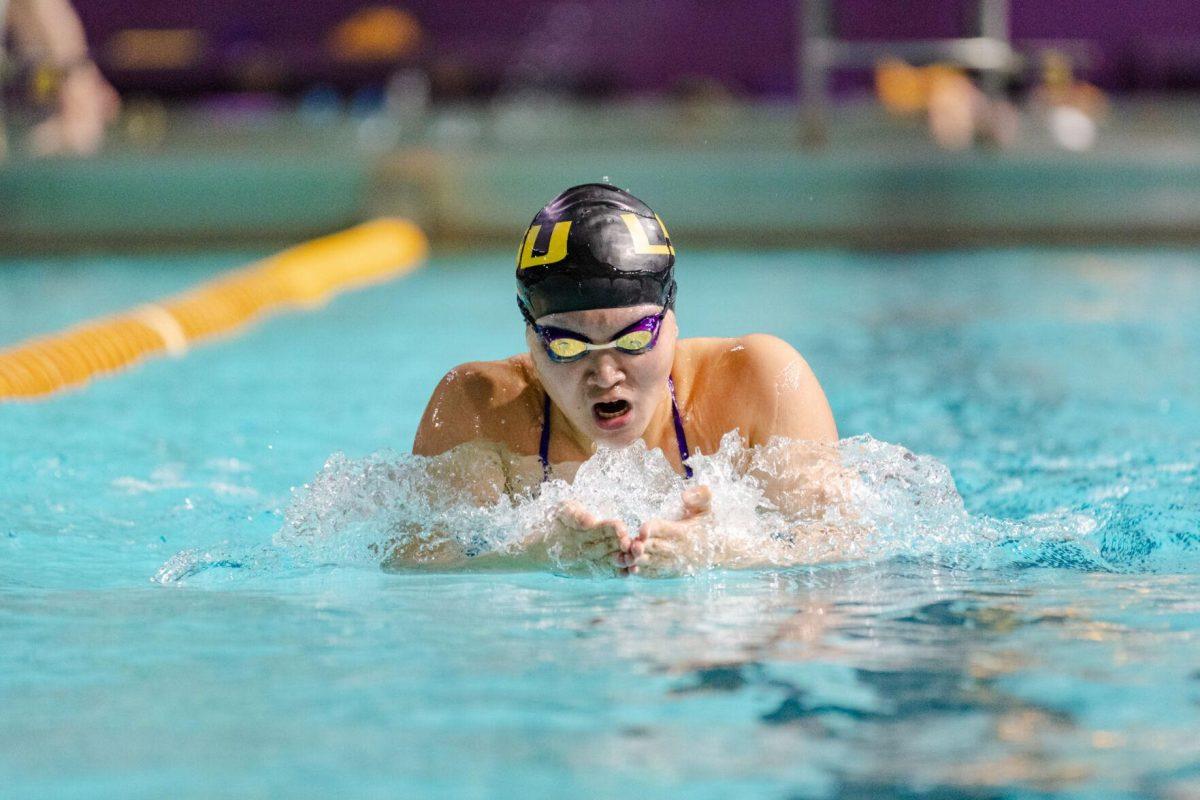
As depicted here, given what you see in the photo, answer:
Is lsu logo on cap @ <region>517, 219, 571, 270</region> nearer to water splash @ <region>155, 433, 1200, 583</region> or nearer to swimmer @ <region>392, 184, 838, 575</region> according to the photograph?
swimmer @ <region>392, 184, 838, 575</region>

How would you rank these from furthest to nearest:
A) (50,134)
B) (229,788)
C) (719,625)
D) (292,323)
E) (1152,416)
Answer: (50,134)
(292,323)
(1152,416)
(719,625)
(229,788)

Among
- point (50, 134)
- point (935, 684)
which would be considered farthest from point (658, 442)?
point (50, 134)

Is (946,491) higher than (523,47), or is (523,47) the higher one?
(523,47)

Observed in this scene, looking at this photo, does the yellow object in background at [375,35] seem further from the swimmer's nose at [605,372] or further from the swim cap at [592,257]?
the swimmer's nose at [605,372]

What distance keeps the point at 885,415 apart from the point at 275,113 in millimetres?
13459

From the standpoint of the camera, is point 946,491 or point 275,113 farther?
point 275,113

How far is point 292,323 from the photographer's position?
24.1 feet

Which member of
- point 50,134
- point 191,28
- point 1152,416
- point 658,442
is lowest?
point 1152,416

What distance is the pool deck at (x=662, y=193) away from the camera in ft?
→ 32.2

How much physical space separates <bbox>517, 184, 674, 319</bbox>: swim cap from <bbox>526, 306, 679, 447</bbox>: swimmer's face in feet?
0.08

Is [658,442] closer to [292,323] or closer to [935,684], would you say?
[935,684]

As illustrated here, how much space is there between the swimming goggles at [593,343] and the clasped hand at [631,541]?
278 mm

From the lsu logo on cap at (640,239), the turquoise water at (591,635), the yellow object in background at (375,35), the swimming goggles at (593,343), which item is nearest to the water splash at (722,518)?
the turquoise water at (591,635)

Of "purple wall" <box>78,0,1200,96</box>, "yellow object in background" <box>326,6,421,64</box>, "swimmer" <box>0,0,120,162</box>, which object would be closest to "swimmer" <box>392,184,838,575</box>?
"swimmer" <box>0,0,120,162</box>
